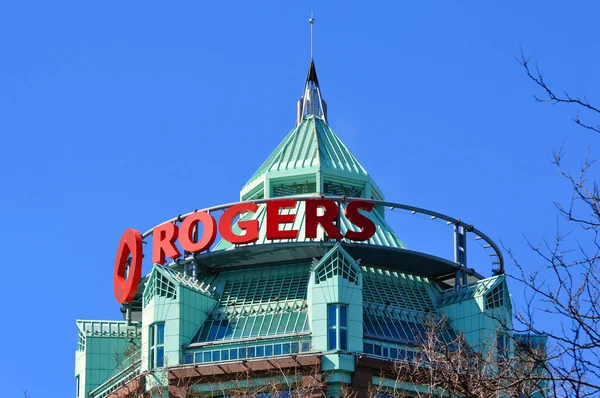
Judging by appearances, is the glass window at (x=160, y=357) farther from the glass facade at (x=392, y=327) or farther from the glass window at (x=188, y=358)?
the glass facade at (x=392, y=327)

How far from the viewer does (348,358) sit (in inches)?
3290

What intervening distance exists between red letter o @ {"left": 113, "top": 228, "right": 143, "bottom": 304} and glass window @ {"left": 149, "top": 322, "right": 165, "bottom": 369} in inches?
229

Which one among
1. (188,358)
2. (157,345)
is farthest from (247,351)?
(157,345)

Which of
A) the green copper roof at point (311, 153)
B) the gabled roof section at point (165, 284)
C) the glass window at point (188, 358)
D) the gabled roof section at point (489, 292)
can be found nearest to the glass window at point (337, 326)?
the glass window at point (188, 358)

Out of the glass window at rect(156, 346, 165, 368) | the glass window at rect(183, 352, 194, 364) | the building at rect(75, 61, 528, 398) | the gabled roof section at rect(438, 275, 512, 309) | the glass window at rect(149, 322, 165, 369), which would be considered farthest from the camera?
the gabled roof section at rect(438, 275, 512, 309)

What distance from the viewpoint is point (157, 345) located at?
86.9m

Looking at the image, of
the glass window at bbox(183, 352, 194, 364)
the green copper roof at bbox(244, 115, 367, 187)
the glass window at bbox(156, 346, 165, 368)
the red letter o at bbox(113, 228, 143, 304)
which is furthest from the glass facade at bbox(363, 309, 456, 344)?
the red letter o at bbox(113, 228, 143, 304)

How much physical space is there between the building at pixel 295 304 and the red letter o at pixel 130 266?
1350mm

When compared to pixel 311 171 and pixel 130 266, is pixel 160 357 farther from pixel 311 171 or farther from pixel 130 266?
pixel 311 171

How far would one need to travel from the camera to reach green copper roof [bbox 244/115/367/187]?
97688 mm

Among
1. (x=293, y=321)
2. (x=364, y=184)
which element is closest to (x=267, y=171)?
(x=364, y=184)

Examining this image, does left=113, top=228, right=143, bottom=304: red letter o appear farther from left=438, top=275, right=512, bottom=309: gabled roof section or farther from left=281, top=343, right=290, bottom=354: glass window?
left=438, top=275, right=512, bottom=309: gabled roof section

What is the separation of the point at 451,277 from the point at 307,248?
10237 millimetres

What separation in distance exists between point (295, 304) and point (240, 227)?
5600 mm
